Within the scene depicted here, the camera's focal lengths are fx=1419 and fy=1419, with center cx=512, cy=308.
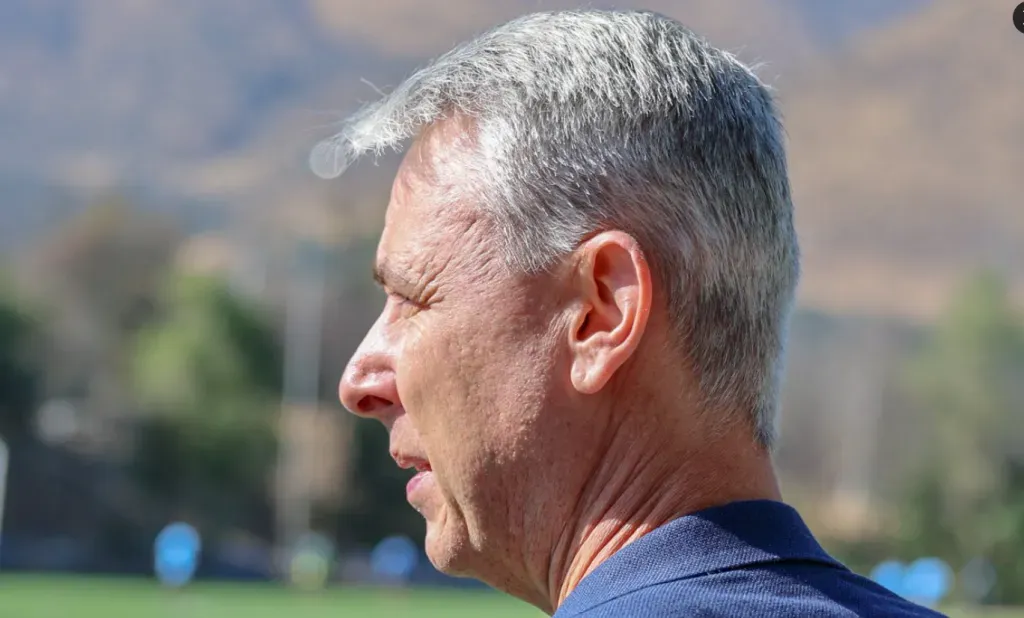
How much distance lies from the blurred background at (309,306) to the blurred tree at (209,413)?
0.05 m

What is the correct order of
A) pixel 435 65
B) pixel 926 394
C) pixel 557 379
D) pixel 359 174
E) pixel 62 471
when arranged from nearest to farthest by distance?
pixel 557 379
pixel 435 65
pixel 62 471
pixel 926 394
pixel 359 174

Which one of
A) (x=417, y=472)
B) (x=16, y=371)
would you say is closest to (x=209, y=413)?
(x=16, y=371)

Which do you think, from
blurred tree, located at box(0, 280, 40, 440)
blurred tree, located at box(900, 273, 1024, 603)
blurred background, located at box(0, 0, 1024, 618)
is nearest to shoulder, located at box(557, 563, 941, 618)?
blurred background, located at box(0, 0, 1024, 618)

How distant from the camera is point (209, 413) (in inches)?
930

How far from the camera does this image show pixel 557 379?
38.3 inches

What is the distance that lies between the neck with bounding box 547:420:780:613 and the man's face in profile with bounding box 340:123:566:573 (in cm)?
4

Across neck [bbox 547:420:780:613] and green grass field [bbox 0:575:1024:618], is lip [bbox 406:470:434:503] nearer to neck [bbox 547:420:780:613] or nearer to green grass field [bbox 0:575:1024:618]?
neck [bbox 547:420:780:613]

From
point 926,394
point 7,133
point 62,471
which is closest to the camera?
point 62,471

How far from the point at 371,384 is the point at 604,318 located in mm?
212

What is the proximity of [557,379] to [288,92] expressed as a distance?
3960 centimetres

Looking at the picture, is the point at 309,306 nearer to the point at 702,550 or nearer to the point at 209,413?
the point at 209,413

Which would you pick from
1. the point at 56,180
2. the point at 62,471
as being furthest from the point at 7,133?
the point at 62,471

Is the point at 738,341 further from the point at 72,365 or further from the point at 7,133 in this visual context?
the point at 7,133

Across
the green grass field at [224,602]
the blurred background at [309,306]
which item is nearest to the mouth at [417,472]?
the green grass field at [224,602]
